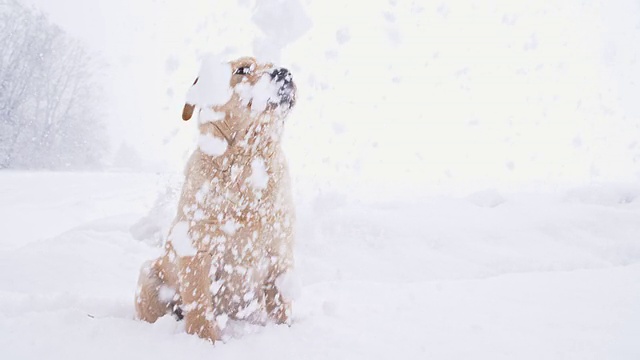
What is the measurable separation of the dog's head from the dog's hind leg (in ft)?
2.30

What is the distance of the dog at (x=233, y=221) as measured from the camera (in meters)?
1.53

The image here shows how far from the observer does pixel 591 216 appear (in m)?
3.97

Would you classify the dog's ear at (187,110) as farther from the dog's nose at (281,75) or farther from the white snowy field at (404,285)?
the white snowy field at (404,285)

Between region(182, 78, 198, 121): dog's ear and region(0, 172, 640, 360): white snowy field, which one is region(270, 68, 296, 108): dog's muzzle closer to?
region(182, 78, 198, 121): dog's ear

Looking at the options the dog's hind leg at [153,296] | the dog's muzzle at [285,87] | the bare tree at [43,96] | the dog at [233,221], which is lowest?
the dog's hind leg at [153,296]

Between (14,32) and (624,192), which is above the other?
(14,32)

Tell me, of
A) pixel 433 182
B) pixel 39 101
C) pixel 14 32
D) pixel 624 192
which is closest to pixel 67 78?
pixel 39 101

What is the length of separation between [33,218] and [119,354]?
295 inches

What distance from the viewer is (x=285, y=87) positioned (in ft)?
5.34

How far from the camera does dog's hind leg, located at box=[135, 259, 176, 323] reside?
1684 mm

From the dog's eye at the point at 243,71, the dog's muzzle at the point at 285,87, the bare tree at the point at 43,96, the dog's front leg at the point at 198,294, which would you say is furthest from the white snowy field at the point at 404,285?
the bare tree at the point at 43,96

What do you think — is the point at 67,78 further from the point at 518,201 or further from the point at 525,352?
the point at 525,352

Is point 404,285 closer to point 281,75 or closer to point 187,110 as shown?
point 281,75

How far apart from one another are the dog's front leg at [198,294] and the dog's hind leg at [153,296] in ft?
0.74
